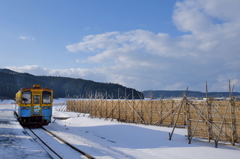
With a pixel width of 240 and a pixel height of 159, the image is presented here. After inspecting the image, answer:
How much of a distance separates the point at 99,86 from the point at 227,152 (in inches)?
4790

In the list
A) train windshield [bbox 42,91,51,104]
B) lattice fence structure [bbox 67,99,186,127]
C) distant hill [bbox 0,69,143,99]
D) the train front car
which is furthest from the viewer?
distant hill [bbox 0,69,143,99]

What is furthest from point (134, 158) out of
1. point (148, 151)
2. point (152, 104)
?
point (152, 104)

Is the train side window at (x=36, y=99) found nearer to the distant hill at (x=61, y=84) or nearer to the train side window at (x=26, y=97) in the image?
the train side window at (x=26, y=97)

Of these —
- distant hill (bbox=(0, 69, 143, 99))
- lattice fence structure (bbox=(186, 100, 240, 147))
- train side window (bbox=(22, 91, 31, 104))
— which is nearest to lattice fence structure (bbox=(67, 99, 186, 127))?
lattice fence structure (bbox=(186, 100, 240, 147))

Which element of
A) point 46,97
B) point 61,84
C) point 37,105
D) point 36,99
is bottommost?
point 37,105

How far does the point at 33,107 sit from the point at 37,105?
1.16 feet

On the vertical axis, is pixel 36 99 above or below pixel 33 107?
above

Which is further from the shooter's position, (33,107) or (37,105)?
(37,105)

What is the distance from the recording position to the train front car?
18547 millimetres

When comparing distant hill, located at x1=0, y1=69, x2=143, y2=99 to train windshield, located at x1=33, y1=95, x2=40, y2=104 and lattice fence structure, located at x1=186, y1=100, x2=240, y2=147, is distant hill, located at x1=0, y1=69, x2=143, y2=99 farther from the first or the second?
lattice fence structure, located at x1=186, y1=100, x2=240, y2=147

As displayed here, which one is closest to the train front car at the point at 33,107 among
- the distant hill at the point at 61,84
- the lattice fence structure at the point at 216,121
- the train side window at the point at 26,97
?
the train side window at the point at 26,97

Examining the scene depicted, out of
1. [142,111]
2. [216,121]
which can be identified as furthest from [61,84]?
[216,121]

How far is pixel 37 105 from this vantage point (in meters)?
18.8

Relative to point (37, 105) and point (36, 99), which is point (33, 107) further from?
point (36, 99)
